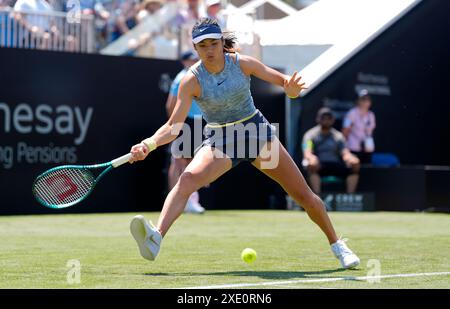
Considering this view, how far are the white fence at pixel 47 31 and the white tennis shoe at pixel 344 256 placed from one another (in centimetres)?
824

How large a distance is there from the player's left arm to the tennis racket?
1.29 meters

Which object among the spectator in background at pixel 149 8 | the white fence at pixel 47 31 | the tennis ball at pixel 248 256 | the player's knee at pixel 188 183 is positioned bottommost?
the tennis ball at pixel 248 256

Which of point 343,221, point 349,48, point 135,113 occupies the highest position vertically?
point 349,48

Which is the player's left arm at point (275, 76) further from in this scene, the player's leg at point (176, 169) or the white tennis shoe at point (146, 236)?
the player's leg at point (176, 169)

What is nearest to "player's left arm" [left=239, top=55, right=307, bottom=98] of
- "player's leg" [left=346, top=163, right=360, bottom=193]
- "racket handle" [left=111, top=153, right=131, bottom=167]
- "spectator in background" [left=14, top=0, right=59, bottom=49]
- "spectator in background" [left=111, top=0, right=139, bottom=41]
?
"racket handle" [left=111, top=153, right=131, bottom=167]

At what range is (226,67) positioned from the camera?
782cm

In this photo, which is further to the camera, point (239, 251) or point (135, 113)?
point (135, 113)

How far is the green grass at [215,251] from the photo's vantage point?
23.1ft

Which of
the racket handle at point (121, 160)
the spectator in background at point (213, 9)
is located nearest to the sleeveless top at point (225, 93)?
the racket handle at point (121, 160)

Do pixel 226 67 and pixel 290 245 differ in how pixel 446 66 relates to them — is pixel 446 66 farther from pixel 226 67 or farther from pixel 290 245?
pixel 226 67

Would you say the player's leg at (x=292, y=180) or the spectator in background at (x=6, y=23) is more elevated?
the spectator in background at (x=6, y=23)
